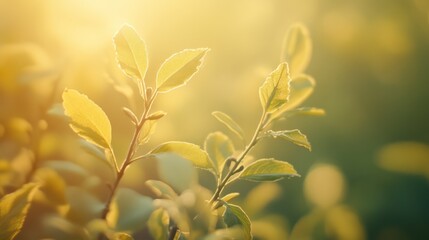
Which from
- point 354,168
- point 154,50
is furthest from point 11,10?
point 354,168

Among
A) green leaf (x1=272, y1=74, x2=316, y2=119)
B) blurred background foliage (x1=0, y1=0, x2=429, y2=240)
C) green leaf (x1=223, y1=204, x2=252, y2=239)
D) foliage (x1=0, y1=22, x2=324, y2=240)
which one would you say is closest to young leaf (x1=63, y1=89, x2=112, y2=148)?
foliage (x1=0, y1=22, x2=324, y2=240)

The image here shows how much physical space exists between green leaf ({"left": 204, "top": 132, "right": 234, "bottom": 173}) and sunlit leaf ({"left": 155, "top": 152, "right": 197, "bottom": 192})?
0.18 metres

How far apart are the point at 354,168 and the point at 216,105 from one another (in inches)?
18.1

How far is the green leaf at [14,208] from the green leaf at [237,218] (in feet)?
0.61

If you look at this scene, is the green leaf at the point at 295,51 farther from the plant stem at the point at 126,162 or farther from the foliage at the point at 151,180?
the plant stem at the point at 126,162

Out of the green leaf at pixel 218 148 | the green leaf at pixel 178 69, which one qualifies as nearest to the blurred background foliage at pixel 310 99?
the green leaf at pixel 218 148

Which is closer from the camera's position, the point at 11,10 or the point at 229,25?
the point at 11,10

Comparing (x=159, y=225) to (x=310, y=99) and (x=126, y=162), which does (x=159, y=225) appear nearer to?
(x=126, y=162)

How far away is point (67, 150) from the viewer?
88cm

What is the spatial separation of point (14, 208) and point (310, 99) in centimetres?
120

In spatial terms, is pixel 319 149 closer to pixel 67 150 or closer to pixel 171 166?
pixel 67 150

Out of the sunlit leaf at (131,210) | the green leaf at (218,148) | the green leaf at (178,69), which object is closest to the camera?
the sunlit leaf at (131,210)

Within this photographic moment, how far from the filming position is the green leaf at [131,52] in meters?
0.51

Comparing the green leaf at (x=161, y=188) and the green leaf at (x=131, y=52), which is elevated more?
the green leaf at (x=131, y=52)
